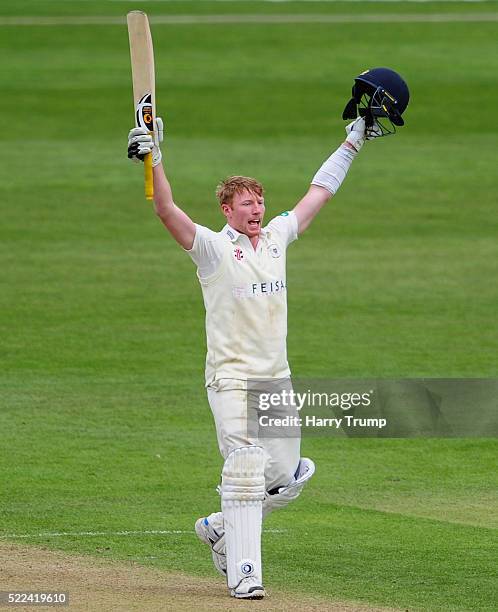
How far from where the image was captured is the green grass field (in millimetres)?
9398

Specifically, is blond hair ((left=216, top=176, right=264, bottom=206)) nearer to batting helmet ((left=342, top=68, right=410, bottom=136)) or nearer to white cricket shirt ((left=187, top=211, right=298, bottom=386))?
A: white cricket shirt ((left=187, top=211, right=298, bottom=386))

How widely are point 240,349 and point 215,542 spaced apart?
107cm

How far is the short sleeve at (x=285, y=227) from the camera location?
8.14m

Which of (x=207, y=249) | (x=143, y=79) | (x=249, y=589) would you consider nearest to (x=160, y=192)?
(x=207, y=249)

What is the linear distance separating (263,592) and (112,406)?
17.3 feet

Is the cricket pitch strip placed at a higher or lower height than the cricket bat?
lower

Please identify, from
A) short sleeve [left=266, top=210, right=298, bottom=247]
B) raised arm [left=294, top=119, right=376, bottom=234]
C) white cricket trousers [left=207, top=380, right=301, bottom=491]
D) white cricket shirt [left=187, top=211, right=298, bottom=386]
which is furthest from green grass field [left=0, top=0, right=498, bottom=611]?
raised arm [left=294, top=119, right=376, bottom=234]

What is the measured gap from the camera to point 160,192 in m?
7.64

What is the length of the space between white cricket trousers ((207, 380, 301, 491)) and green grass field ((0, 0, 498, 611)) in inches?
25.8

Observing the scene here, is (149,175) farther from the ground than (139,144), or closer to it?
closer to it

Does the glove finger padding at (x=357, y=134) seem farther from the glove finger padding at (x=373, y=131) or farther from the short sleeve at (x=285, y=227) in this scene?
the short sleeve at (x=285, y=227)

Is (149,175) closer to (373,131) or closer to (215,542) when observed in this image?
(373,131)

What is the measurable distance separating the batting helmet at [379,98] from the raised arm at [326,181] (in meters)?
0.10

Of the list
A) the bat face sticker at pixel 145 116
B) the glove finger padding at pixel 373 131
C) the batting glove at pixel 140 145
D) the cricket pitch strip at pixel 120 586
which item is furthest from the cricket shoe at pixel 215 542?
the glove finger padding at pixel 373 131
